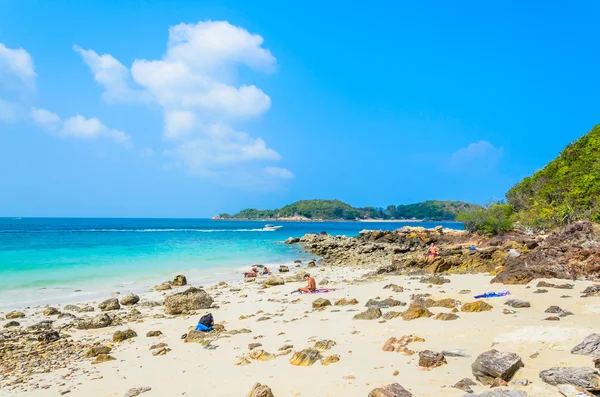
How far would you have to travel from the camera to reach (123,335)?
9.30 meters

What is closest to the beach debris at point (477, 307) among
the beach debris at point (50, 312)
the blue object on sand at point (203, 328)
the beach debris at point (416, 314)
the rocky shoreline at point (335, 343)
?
the rocky shoreline at point (335, 343)

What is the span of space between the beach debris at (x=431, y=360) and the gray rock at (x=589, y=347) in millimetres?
1776

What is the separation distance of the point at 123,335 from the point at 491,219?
1309 inches

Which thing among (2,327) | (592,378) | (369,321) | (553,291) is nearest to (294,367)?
(369,321)

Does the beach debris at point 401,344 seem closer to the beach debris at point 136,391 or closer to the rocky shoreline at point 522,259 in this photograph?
the beach debris at point 136,391

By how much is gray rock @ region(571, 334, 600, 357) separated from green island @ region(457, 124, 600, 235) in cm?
2163

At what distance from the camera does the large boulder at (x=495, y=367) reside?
4707 millimetres

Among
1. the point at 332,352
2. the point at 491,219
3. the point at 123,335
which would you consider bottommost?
the point at 123,335

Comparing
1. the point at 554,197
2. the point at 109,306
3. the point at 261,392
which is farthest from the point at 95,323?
the point at 554,197

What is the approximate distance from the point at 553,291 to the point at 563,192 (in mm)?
24194

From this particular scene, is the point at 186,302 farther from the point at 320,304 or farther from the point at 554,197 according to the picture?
the point at 554,197

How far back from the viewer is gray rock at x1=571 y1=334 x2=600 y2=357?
5.15 m

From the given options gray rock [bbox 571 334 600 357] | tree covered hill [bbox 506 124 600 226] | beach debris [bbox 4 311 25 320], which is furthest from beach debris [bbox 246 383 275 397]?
tree covered hill [bbox 506 124 600 226]

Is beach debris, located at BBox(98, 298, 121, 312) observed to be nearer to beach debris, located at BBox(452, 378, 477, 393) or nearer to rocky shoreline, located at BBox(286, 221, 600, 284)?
beach debris, located at BBox(452, 378, 477, 393)
